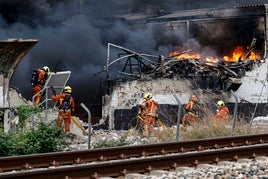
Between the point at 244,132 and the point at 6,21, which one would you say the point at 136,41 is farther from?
the point at 244,132

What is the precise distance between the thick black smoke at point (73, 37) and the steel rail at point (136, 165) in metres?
13.7

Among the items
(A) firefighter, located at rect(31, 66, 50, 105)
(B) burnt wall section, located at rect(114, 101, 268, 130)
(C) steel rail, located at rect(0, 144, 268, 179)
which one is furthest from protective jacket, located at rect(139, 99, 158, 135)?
(C) steel rail, located at rect(0, 144, 268, 179)

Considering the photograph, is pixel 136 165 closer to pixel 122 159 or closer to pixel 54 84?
pixel 122 159

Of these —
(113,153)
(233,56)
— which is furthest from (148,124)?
(233,56)

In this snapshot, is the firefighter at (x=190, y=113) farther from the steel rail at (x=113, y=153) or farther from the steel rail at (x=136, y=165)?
the steel rail at (x=136, y=165)

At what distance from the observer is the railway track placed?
8469 millimetres

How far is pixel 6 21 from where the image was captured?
2312 cm

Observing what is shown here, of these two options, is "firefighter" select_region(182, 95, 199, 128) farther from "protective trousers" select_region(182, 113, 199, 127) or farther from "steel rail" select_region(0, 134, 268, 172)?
"steel rail" select_region(0, 134, 268, 172)

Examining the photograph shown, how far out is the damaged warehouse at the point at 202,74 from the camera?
2045cm

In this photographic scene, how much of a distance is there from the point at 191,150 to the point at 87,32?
14617mm

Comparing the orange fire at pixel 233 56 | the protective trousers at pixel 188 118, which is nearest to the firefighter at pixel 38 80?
the protective trousers at pixel 188 118

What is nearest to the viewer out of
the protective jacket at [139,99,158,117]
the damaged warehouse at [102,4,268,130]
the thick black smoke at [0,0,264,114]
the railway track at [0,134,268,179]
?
the railway track at [0,134,268,179]

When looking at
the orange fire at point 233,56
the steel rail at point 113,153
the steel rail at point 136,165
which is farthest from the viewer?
the orange fire at point 233,56

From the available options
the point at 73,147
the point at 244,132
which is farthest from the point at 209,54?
the point at 73,147
